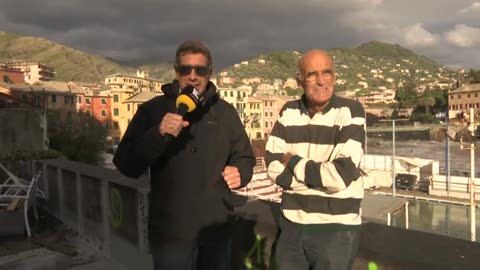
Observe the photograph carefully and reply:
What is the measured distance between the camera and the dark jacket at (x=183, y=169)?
215 cm

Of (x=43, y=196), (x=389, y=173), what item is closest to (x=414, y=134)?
(x=389, y=173)

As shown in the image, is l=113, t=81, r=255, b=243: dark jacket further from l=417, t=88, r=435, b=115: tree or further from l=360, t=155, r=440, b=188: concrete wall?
l=417, t=88, r=435, b=115: tree

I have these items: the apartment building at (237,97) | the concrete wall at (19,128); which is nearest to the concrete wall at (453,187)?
the concrete wall at (19,128)

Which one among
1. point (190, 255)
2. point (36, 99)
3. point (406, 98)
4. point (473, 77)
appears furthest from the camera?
point (406, 98)

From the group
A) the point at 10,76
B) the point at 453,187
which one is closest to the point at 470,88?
the point at 453,187

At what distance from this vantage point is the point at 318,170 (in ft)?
5.95

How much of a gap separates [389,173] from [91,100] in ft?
153

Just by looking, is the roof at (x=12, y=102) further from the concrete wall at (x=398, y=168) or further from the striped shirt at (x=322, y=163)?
the concrete wall at (x=398, y=168)

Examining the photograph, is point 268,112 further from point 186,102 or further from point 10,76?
point 186,102

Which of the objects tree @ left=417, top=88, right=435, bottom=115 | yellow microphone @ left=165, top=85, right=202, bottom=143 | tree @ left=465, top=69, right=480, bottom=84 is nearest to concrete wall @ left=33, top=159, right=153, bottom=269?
yellow microphone @ left=165, top=85, right=202, bottom=143

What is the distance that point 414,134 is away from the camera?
96000 millimetres

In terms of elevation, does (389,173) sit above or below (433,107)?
below

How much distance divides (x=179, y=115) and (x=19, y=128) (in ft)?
78.0

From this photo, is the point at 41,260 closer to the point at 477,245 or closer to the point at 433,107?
the point at 477,245
